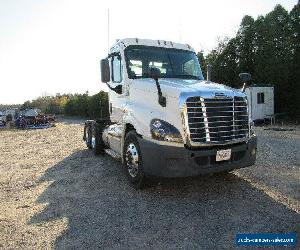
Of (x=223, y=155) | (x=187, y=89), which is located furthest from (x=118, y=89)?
(x=223, y=155)

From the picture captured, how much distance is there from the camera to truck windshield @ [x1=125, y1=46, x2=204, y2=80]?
7.54m

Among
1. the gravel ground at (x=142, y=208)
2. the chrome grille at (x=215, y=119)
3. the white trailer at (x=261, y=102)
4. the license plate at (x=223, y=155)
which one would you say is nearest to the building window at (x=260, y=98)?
the white trailer at (x=261, y=102)

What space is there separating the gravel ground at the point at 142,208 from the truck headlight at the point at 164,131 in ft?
3.84

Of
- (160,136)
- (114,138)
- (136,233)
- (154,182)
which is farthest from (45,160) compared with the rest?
(136,233)

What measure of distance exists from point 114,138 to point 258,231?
4612mm

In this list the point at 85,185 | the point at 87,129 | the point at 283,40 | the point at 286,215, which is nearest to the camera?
the point at 286,215

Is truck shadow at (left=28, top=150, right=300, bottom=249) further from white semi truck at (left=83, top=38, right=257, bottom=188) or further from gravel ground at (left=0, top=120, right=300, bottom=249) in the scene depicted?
white semi truck at (left=83, top=38, right=257, bottom=188)

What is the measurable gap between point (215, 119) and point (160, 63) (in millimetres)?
2351

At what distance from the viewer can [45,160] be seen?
1091 cm

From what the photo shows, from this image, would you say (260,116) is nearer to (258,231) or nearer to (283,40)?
(283,40)

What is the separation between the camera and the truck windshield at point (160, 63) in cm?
754

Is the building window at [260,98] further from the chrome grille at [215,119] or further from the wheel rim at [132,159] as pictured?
the wheel rim at [132,159]

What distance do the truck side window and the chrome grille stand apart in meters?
2.60

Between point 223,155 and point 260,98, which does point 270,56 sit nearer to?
point 260,98
